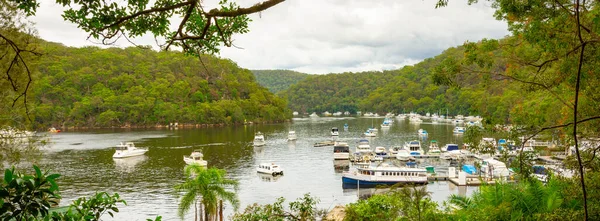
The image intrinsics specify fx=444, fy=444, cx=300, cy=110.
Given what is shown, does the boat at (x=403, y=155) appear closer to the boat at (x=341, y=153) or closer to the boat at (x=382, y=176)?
the boat at (x=341, y=153)

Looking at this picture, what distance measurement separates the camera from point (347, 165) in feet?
111

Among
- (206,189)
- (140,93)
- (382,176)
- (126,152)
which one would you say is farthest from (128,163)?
(140,93)

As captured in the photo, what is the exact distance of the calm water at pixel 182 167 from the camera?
23.2 metres

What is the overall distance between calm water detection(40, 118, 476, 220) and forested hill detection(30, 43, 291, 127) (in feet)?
75.9

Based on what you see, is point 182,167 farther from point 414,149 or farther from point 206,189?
point 414,149

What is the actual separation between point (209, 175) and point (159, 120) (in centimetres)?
6286

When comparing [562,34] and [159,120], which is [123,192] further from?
[159,120]

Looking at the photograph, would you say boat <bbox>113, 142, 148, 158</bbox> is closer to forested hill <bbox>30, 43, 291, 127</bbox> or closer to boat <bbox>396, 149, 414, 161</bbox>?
boat <bbox>396, 149, 414, 161</bbox>

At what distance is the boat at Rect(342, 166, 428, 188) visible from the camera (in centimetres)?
2595

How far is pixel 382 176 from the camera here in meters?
26.4

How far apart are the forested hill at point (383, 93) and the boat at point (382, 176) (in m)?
46.0

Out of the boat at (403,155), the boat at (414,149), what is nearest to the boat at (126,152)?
the boat at (403,155)

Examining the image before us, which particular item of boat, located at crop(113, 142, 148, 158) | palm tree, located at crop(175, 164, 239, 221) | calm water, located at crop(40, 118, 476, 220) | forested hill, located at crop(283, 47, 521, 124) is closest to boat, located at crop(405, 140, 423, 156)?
calm water, located at crop(40, 118, 476, 220)

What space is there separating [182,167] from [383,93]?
8795cm
